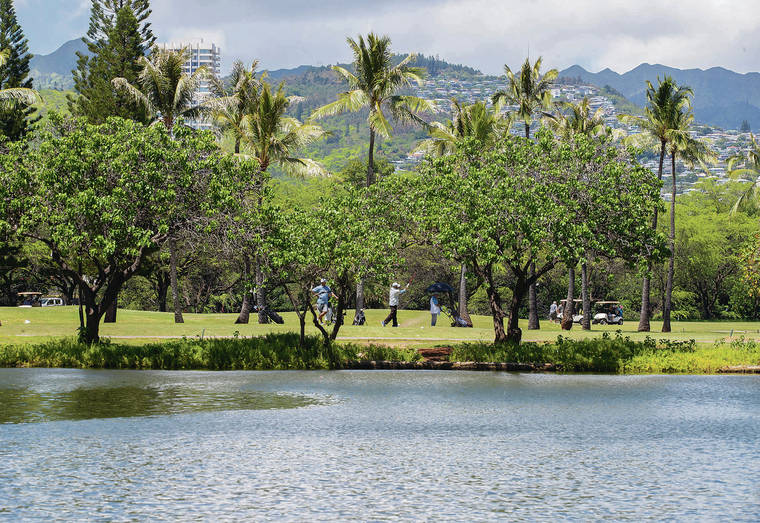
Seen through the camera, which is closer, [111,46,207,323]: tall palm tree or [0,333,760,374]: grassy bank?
[0,333,760,374]: grassy bank

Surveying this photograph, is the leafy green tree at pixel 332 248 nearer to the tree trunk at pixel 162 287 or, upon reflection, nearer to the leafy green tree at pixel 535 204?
the leafy green tree at pixel 535 204

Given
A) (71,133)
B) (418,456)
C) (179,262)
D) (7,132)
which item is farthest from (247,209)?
(179,262)

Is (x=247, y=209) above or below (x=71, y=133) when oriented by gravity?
below

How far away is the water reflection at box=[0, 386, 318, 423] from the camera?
1897 centimetres

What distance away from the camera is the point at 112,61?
174 feet

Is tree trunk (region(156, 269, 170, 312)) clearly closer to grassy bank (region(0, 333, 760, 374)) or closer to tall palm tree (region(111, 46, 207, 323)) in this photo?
tall palm tree (region(111, 46, 207, 323))

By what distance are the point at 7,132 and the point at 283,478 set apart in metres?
49.2

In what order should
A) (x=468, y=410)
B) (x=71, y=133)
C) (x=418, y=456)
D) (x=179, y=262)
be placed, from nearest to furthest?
1. (x=418, y=456)
2. (x=468, y=410)
3. (x=71, y=133)
4. (x=179, y=262)

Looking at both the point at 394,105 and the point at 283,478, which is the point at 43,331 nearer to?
the point at 394,105

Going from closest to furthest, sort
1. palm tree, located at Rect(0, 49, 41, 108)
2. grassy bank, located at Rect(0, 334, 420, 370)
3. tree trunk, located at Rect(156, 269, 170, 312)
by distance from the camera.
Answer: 1. grassy bank, located at Rect(0, 334, 420, 370)
2. palm tree, located at Rect(0, 49, 41, 108)
3. tree trunk, located at Rect(156, 269, 170, 312)

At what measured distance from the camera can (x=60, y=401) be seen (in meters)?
21.0

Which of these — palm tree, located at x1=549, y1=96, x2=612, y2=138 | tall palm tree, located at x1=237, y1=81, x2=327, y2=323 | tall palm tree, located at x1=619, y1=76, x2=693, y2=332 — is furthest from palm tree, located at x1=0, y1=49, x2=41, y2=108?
tall palm tree, located at x1=619, y1=76, x2=693, y2=332

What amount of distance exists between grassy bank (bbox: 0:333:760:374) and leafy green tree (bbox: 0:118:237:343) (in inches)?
103

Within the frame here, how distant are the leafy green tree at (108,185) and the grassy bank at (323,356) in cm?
261
